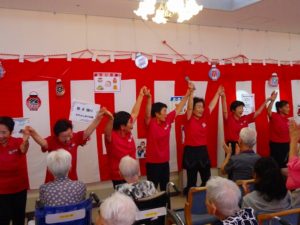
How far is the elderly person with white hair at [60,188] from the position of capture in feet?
7.77

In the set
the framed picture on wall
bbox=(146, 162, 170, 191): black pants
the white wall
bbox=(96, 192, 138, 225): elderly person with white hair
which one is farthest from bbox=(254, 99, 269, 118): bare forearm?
bbox=(96, 192, 138, 225): elderly person with white hair

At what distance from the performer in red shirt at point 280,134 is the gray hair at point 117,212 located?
4.06 metres

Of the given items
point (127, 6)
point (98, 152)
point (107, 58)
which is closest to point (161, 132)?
point (98, 152)

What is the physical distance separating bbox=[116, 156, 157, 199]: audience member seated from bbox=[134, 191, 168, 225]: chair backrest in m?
0.10

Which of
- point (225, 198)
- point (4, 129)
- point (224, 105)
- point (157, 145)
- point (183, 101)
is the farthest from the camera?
point (224, 105)

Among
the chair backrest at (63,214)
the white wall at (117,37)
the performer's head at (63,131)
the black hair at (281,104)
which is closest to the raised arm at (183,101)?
the white wall at (117,37)

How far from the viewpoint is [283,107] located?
528cm

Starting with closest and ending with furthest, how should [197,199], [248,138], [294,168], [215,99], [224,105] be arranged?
[294,168]
[197,199]
[248,138]
[215,99]
[224,105]

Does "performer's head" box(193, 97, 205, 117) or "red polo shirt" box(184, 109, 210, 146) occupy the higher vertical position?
"performer's head" box(193, 97, 205, 117)

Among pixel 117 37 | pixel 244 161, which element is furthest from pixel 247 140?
pixel 117 37

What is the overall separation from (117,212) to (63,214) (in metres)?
0.74

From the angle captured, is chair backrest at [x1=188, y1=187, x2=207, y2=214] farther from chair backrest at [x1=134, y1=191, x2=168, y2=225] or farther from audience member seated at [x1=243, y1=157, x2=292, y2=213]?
audience member seated at [x1=243, y1=157, x2=292, y2=213]

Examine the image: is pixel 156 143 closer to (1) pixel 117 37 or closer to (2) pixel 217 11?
(1) pixel 117 37

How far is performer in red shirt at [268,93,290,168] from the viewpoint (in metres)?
5.22
